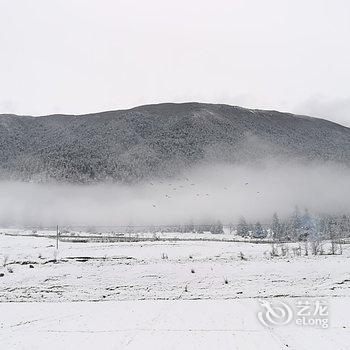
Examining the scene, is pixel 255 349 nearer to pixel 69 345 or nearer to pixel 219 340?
pixel 219 340

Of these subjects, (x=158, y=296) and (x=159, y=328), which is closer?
(x=159, y=328)

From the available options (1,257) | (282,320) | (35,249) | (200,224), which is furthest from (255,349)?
(200,224)

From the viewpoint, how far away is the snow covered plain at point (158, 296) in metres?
21.1

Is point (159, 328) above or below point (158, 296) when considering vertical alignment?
above

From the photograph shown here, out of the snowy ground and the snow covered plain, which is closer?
the snowy ground

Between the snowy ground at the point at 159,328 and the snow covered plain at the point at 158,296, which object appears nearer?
the snowy ground at the point at 159,328

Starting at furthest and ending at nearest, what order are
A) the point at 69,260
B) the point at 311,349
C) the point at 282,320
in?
the point at 69,260
the point at 282,320
the point at 311,349

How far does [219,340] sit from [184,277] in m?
23.0

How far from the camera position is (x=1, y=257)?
177 feet

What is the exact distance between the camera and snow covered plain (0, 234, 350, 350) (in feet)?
69.3

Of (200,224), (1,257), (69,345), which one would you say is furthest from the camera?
(200,224)

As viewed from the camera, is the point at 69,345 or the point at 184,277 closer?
the point at 69,345

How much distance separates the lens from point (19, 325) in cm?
2548

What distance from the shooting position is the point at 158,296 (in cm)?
3784
